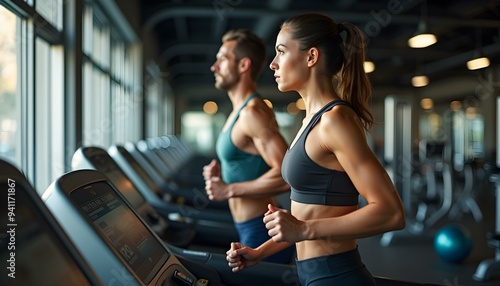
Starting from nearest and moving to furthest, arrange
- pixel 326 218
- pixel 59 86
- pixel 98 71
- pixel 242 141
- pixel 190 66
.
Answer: pixel 326 218 → pixel 242 141 → pixel 59 86 → pixel 98 71 → pixel 190 66

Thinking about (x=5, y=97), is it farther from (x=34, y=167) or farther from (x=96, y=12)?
(x=96, y=12)

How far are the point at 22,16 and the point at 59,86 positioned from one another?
823 millimetres

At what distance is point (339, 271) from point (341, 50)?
58 cm

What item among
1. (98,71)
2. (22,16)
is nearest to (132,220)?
(22,16)

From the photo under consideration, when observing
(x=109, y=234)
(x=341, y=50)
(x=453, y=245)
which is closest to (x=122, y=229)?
(x=109, y=234)

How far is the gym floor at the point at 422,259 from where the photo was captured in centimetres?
400

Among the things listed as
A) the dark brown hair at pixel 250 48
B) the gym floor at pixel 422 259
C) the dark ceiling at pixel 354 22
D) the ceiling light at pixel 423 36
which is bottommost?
the gym floor at pixel 422 259

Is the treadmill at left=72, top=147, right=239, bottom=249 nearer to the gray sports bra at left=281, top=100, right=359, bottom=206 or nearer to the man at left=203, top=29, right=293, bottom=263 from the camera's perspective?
the man at left=203, top=29, right=293, bottom=263

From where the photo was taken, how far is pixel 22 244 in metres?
0.97

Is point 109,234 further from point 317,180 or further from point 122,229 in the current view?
point 317,180

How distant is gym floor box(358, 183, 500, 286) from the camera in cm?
400

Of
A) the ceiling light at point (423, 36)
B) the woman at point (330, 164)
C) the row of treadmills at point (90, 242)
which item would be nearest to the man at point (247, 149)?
the row of treadmills at point (90, 242)

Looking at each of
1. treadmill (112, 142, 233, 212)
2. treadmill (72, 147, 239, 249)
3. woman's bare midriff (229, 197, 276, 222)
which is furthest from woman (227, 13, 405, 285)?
treadmill (112, 142, 233, 212)

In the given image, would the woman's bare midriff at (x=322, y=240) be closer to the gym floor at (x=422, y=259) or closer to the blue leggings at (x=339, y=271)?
the blue leggings at (x=339, y=271)
